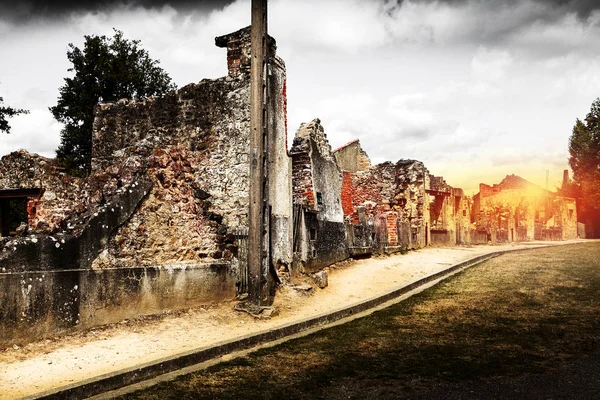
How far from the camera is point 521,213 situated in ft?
107

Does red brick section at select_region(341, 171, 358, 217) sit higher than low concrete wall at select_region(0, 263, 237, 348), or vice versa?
red brick section at select_region(341, 171, 358, 217)

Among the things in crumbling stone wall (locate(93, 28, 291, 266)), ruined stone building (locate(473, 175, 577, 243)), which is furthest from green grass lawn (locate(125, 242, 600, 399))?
ruined stone building (locate(473, 175, 577, 243))

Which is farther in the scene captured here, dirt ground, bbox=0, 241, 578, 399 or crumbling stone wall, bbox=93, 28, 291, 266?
crumbling stone wall, bbox=93, 28, 291, 266

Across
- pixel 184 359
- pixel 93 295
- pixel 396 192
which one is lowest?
pixel 184 359

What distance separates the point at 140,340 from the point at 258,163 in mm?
3331

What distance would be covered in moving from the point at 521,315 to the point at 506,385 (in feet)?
10.5

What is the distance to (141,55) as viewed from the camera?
2886 cm

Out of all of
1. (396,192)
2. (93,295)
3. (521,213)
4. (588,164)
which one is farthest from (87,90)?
(588,164)

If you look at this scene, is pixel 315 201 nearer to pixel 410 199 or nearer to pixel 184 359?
pixel 184 359

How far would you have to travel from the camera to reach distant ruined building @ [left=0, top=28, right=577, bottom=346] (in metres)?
6.13

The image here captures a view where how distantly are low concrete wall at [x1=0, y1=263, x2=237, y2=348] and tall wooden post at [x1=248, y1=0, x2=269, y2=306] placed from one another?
0.76 metres

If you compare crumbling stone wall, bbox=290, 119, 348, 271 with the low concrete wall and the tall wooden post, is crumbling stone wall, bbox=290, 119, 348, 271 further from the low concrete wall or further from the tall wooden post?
the low concrete wall

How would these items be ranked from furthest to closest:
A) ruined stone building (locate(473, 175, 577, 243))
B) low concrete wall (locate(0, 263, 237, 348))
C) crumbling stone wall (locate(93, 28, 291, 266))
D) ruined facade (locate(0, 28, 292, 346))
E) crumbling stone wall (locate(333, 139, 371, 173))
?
ruined stone building (locate(473, 175, 577, 243)) → crumbling stone wall (locate(333, 139, 371, 173)) → crumbling stone wall (locate(93, 28, 291, 266)) → ruined facade (locate(0, 28, 292, 346)) → low concrete wall (locate(0, 263, 237, 348))

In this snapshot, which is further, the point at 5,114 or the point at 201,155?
the point at 5,114
